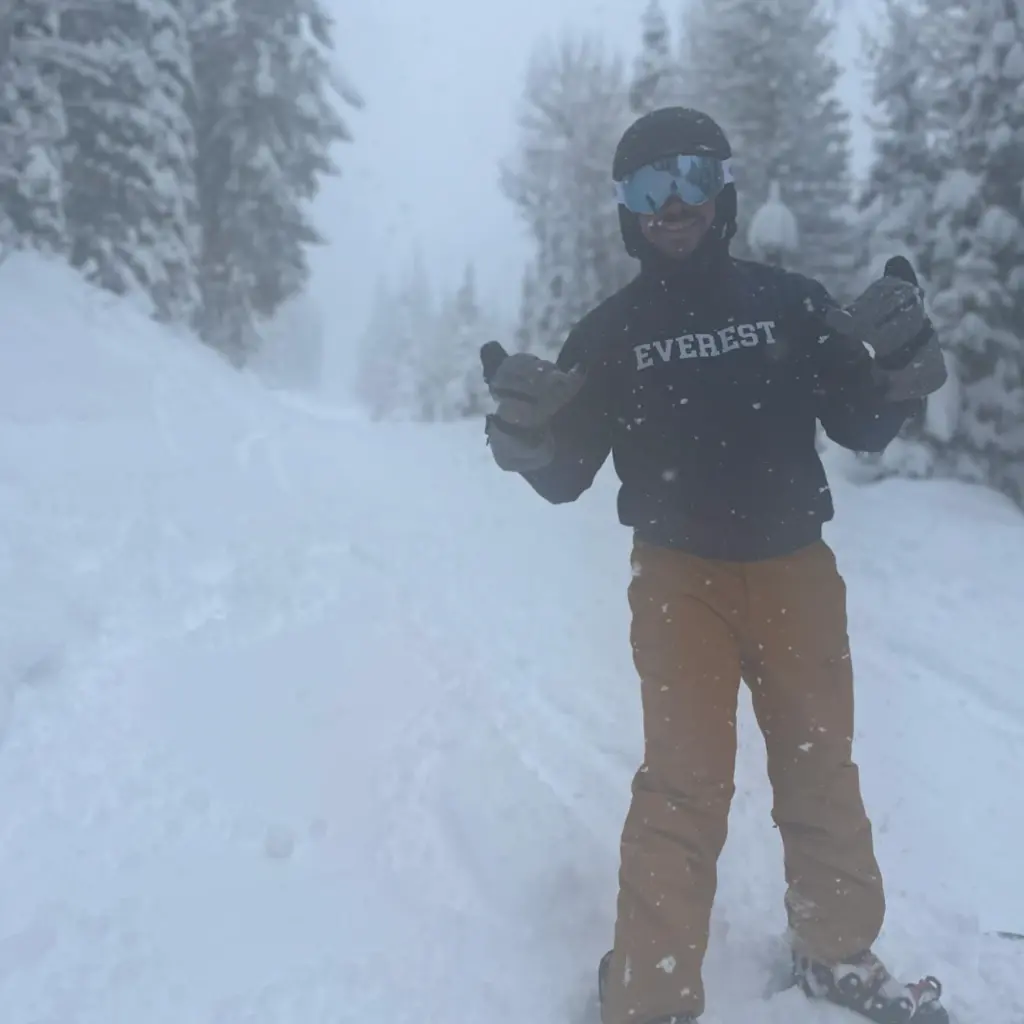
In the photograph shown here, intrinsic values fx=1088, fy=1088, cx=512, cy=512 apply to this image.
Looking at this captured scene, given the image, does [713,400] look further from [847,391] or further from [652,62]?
[652,62]

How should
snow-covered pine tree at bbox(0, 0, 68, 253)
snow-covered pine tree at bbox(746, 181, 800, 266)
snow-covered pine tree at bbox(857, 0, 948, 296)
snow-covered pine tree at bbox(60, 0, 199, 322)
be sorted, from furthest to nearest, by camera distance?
snow-covered pine tree at bbox(60, 0, 199, 322) → snow-covered pine tree at bbox(746, 181, 800, 266) → snow-covered pine tree at bbox(857, 0, 948, 296) → snow-covered pine tree at bbox(0, 0, 68, 253)

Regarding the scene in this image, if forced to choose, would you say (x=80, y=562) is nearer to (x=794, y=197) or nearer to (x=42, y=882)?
(x=42, y=882)

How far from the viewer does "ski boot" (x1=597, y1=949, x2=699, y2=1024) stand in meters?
2.49

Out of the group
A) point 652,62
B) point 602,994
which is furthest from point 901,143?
point 602,994

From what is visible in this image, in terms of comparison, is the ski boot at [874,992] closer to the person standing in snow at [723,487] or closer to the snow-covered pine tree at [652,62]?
the person standing in snow at [723,487]

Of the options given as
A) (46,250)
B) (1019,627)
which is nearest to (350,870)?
(1019,627)

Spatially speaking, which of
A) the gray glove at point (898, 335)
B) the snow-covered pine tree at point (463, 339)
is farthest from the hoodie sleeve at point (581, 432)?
the snow-covered pine tree at point (463, 339)

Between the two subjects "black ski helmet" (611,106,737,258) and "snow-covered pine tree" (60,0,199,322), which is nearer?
"black ski helmet" (611,106,737,258)

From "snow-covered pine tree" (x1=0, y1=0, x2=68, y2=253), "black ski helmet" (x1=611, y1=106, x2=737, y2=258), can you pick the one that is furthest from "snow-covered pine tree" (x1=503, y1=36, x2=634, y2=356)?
"black ski helmet" (x1=611, y1=106, x2=737, y2=258)

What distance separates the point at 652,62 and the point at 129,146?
1145 centimetres

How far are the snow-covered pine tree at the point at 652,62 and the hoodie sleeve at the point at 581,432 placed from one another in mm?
22213

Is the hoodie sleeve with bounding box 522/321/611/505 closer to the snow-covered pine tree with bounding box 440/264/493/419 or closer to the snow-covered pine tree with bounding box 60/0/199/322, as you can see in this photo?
the snow-covered pine tree with bounding box 60/0/199/322

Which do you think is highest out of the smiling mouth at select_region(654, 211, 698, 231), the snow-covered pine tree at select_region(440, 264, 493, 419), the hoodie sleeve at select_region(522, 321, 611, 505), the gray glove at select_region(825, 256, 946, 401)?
the smiling mouth at select_region(654, 211, 698, 231)

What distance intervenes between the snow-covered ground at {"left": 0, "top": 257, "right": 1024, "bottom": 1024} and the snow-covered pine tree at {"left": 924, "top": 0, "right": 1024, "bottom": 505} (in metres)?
6.07
